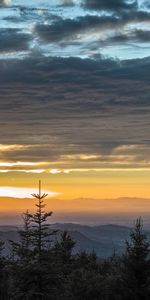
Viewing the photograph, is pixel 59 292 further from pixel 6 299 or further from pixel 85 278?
pixel 6 299

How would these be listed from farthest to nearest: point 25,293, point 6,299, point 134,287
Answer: point 6,299
point 25,293
point 134,287

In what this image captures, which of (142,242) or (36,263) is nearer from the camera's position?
(142,242)

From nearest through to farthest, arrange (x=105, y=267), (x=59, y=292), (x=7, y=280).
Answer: (x=59, y=292)
(x=7, y=280)
(x=105, y=267)

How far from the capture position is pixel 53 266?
51.5 metres

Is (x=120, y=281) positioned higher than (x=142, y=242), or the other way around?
(x=142, y=242)

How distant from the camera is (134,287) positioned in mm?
46031

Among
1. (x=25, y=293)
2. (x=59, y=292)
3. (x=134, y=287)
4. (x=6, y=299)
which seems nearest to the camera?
(x=134, y=287)

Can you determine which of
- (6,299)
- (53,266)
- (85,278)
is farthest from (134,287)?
(6,299)

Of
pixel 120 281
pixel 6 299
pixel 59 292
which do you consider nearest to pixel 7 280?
pixel 6 299

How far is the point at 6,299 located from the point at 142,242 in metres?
22.7

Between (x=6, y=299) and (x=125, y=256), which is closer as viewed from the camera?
(x=125, y=256)

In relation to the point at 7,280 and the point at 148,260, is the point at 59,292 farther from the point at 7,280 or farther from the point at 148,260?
the point at 7,280

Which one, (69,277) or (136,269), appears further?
(69,277)

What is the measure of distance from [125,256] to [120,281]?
6.71 ft
